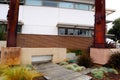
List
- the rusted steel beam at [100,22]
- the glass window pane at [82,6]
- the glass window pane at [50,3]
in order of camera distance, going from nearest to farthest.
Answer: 1. the rusted steel beam at [100,22]
2. the glass window pane at [50,3]
3. the glass window pane at [82,6]

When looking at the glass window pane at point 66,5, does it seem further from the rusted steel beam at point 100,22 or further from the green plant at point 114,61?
the green plant at point 114,61

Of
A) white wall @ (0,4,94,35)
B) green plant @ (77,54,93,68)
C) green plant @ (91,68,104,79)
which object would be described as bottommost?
green plant @ (91,68,104,79)

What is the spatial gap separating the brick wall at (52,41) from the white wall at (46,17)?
1.15 m

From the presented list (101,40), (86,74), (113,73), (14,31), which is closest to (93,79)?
(86,74)

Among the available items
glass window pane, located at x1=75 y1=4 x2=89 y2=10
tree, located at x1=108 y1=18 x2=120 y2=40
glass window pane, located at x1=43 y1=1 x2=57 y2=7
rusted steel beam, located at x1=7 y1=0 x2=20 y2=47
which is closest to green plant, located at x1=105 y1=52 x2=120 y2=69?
rusted steel beam, located at x1=7 y1=0 x2=20 y2=47

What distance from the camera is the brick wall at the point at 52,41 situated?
20.1 metres

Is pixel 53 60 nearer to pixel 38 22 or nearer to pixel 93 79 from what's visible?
pixel 93 79

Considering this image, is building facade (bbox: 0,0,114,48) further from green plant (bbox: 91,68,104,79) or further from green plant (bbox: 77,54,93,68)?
green plant (bbox: 91,68,104,79)

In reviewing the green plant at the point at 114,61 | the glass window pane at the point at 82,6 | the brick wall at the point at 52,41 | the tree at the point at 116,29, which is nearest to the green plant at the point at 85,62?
the green plant at the point at 114,61

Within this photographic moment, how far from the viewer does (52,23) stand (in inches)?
881

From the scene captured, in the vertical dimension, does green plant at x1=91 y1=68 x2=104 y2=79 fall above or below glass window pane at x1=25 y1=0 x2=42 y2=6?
below

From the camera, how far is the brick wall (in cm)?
2010

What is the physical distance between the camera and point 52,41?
69.7 feet

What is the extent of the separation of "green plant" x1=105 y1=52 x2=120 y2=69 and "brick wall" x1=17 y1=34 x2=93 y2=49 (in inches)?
469
